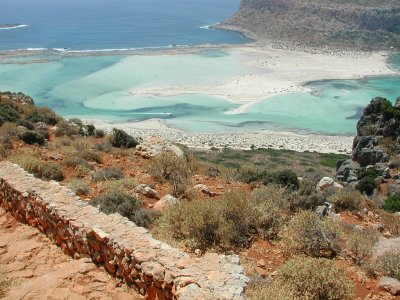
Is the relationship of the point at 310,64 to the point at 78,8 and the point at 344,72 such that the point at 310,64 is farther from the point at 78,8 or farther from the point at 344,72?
the point at 78,8

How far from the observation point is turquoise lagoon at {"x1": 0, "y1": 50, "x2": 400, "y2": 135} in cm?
4903

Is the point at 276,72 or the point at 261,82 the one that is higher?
the point at 276,72

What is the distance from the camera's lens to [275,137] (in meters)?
44.4

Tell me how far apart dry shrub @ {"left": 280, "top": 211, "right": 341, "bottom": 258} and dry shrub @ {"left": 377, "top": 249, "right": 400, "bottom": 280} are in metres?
0.85

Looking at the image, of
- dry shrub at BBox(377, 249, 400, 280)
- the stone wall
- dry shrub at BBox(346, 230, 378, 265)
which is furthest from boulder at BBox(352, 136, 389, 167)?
the stone wall

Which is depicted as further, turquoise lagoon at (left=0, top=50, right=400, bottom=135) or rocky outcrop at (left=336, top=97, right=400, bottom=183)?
turquoise lagoon at (left=0, top=50, right=400, bottom=135)

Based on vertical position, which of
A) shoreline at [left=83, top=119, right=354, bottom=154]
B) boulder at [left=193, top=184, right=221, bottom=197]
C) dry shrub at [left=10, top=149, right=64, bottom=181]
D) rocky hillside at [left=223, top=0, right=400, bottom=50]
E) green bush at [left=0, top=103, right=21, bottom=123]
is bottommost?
shoreline at [left=83, top=119, right=354, bottom=154]

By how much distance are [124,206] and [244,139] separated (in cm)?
3451

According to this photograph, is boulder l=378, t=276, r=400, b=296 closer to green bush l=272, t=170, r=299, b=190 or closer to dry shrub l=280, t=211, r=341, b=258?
dry shrub l=280, t=211, r=341, b=258

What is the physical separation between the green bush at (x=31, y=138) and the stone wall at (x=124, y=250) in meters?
6.89

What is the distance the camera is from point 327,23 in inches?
4604

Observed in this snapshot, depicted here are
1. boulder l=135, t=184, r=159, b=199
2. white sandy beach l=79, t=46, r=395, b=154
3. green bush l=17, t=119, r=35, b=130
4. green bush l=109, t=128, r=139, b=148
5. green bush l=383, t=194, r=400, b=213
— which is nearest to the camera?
boulder l=135, t=184, r=159, b=199

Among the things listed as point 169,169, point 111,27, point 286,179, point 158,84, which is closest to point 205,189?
point 169,169

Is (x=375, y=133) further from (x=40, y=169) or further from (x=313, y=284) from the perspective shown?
(x=313, y=284)
